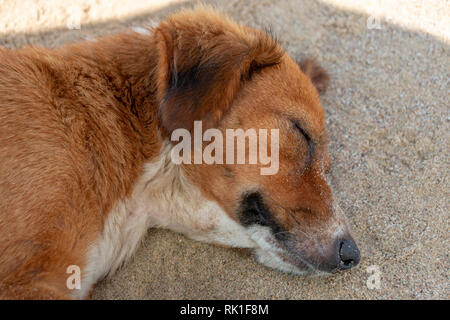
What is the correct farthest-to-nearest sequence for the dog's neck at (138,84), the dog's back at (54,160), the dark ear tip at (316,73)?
the dark ear tip at (316,73) → the dog's neck at (138,84) → the dog's back at (54,160)

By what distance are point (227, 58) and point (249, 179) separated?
2.28ft

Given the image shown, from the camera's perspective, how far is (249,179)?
8.63 feet

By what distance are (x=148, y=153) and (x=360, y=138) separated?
5.54ft

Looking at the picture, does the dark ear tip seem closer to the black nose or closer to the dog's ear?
the dog's ear

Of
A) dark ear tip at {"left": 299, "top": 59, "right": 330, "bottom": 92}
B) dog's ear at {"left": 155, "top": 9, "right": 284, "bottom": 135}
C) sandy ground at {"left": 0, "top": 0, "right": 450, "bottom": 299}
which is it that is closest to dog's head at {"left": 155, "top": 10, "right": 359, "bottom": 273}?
dog's ear at {"left": 155, "top": 9, "right": 284, "bottom": 135}

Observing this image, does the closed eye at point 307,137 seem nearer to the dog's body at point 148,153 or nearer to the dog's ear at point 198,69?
the dog's body at point 148,153

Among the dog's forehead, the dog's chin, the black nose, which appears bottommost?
the dog's chin

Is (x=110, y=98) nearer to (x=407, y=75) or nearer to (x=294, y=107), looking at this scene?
(x=294, y=107)

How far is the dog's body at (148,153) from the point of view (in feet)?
7.65

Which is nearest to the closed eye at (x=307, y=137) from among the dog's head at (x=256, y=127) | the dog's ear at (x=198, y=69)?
the dog's head at (x=256, y=127)

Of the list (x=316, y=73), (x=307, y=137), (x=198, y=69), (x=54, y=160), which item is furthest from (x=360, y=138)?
(x=54, y=160)

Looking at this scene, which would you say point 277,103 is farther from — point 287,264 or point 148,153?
point 287,264

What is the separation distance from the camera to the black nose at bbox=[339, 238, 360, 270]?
2645 millimetres
